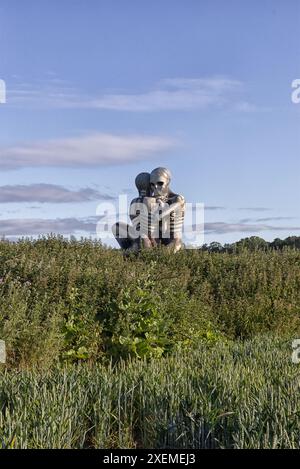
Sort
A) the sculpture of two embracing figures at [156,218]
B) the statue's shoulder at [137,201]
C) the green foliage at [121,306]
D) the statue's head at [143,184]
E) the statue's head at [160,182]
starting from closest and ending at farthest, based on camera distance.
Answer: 1. the green foliage at [121,306]
2. the sculpture of two embracing figures at [156,218]
3. the statue's shoulder at [137,201]
4. the statue's head at [160,182]
5. the statue's head at [143,184]

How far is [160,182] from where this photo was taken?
48.9ft

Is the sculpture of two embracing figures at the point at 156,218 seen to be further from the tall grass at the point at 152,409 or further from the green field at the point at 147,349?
the tall grass at the point at 152,409

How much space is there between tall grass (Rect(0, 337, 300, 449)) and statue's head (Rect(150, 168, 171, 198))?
9910 mm

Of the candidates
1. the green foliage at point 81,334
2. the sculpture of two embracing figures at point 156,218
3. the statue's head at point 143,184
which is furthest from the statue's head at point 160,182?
the green foliage at point 81,334

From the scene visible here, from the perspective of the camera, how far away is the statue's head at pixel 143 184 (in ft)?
50.1

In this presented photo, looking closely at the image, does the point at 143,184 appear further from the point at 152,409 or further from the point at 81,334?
the point at 152,409

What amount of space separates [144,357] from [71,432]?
3.17m

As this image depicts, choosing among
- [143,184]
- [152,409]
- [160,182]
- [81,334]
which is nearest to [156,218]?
[160,182]

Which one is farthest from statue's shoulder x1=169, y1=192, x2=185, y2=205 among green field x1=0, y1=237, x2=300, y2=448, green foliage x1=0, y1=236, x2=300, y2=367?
green foliage x1=0, y1=236, x2=300, y2=367

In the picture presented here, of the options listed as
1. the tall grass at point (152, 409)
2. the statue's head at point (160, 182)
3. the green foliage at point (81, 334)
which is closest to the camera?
the tall grass at point (152, 409)

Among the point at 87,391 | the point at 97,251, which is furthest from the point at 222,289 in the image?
the point at 87,391

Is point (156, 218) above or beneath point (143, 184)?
beneath

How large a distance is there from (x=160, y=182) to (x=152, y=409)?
10.8 m

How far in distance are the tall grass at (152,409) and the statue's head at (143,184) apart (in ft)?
33.6
